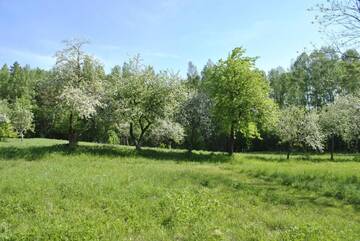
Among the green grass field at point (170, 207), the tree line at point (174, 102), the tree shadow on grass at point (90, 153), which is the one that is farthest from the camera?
the tree line at point (174, 102)

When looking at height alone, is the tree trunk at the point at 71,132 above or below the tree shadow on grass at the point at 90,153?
above

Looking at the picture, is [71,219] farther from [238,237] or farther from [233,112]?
[233,112]

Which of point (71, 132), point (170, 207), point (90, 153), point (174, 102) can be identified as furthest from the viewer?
point (174, 102)

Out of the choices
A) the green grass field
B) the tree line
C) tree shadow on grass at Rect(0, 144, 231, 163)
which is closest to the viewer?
the green grass field

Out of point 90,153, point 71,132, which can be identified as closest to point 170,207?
point 90,153

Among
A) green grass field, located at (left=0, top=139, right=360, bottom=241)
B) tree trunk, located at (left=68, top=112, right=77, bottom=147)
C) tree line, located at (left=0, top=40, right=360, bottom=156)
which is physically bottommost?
green grass field, located at (left=0, top=139, right=360, bottom=241)

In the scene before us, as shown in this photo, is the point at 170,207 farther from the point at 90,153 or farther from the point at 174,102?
the point at 174,102

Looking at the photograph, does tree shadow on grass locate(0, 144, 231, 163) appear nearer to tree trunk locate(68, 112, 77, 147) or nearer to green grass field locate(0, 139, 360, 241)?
tree trunk locate(68, 112, 77, 147)

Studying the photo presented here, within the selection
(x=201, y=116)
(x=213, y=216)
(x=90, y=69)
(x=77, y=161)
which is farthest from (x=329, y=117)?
(x=213, y=216)

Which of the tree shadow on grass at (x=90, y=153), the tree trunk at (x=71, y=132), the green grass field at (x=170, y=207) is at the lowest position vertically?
the green grass field at (x=170, y=207)

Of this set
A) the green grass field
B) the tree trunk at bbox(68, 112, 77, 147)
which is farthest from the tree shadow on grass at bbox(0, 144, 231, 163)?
the green grass field

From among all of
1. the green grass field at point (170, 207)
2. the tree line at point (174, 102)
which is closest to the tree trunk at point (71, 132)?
the tree line at point (174, 102)

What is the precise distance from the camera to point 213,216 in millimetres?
12078

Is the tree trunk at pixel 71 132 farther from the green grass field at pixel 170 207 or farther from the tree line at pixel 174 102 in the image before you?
the green grass field at pixel 170 207
